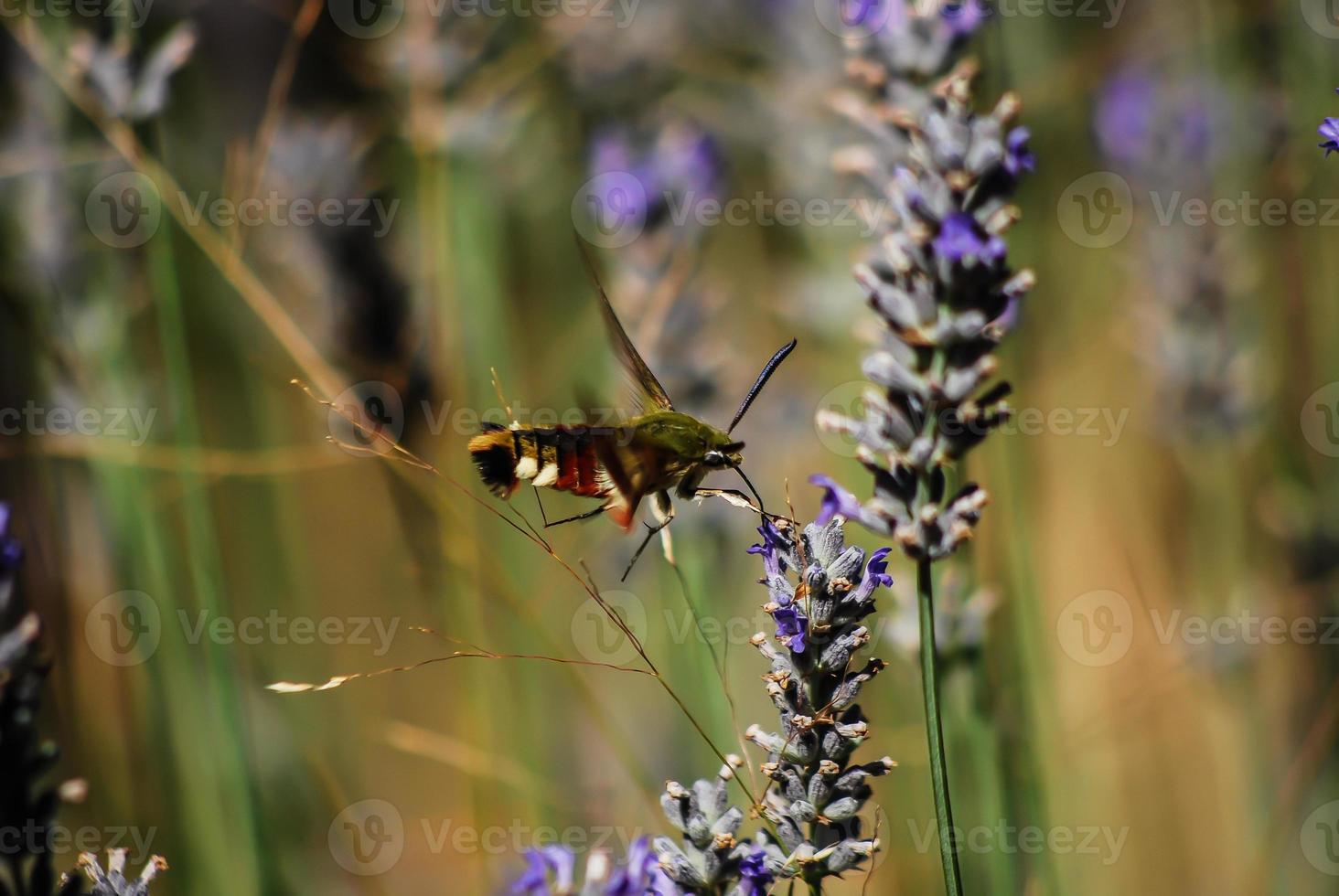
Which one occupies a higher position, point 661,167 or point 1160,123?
point 1160,123

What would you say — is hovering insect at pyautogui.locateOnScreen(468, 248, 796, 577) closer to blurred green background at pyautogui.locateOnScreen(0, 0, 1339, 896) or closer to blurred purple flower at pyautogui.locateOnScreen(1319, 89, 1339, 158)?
blurred green background at pyautogui.locateOnScreen(0, 0, 1339, 896)

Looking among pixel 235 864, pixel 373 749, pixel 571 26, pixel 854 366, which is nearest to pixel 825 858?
pixel 235 864

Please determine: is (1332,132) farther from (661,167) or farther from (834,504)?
(661,167)

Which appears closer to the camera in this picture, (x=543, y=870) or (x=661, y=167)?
(x=543, y=870)
